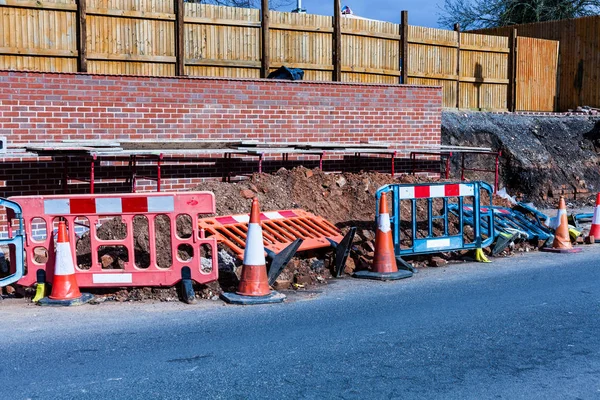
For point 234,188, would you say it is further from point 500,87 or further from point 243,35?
point 500,87

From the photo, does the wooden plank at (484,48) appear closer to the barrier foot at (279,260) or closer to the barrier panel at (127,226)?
the barrier foot at (279,260)

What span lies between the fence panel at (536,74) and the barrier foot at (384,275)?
13.0 m

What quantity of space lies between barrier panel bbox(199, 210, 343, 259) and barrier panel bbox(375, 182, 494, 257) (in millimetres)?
904

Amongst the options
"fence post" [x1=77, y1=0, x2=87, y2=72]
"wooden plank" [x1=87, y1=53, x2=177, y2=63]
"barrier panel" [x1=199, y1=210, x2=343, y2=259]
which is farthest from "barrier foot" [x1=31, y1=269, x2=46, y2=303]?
"wooden plank" [x1=87, y1=53, x2=177, y2=63]

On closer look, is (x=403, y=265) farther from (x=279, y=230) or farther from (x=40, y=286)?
(x=40, y=286)

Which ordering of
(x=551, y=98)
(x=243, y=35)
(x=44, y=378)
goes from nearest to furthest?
1. (x=44, y=378)
2. (x=243, y=35)
3. (x=551, y=98)

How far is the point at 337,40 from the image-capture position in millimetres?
15562

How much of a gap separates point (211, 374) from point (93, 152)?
5.91 metres

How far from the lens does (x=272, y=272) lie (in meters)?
8.39

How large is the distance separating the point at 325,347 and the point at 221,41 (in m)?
9.63

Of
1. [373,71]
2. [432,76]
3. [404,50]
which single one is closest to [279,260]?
[373,71]

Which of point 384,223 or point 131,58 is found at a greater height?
point 131,58

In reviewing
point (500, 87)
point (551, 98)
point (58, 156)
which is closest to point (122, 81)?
point (58, 156)

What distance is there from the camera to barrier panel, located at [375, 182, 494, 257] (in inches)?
381
